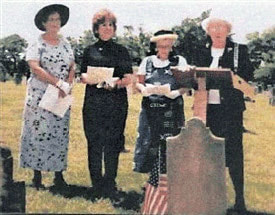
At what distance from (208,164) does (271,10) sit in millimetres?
2161

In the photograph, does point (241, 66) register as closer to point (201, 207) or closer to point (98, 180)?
point (201, 207)

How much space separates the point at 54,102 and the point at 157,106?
1.14 metres

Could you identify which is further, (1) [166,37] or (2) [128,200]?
(2) [128,200]

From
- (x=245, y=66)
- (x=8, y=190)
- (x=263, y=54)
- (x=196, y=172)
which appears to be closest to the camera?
(x=196, y=172)

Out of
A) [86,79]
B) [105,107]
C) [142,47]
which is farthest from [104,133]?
[142,47]

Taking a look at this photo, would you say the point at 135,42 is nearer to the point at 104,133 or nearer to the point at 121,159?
the point at 104,133

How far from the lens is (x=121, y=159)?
6.65 m

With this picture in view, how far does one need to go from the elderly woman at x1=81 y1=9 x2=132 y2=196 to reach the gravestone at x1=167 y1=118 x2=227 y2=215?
86 centimetres

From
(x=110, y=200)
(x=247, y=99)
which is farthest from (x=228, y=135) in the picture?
(x=110, y=200)

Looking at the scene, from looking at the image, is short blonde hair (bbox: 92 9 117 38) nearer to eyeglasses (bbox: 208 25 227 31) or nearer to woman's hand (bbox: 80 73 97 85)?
woman's hand (bbox: 80 73 97 85)

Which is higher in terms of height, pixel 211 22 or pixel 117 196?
pixel 211 22

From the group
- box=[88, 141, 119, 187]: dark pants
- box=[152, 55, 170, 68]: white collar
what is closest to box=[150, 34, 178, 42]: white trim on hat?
box=[152, 55, 170, 68]: white collar

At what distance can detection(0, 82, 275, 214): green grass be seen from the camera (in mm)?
6492

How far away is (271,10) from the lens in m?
7.00
